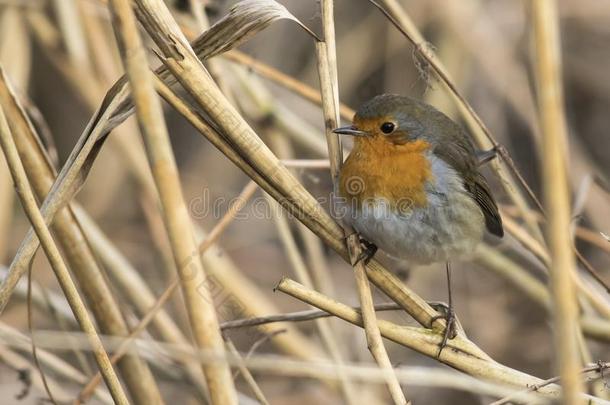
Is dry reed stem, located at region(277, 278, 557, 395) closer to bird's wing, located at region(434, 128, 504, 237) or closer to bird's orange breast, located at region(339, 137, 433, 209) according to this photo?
bird's orange breast, located at region(339, 137, 433, 209)

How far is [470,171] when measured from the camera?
109 inches

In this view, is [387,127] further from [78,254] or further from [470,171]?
[78,254]

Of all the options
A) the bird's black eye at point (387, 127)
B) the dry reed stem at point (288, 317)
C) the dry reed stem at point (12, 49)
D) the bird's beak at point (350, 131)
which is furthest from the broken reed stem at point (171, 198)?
the dry reed stem at point (12, 49)

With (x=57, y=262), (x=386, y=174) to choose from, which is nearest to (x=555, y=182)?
(x=57, y=262)

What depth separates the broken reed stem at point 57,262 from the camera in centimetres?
166

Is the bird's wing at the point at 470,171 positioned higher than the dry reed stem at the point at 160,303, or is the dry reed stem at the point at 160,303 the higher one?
the bird's wing at the point at 470,171

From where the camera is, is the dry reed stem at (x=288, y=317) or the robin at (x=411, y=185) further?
the robin at (x=411, y=185)

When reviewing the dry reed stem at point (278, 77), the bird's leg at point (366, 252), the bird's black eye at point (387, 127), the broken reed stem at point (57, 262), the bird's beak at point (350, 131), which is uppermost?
the dry reed stem at point (278, 77)

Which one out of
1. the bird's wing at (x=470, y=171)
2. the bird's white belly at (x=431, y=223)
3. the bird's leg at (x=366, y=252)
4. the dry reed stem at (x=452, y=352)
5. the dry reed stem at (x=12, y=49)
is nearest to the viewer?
the dry reed stem at (x=452, y=352)

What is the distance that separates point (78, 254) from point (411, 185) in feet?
3.41

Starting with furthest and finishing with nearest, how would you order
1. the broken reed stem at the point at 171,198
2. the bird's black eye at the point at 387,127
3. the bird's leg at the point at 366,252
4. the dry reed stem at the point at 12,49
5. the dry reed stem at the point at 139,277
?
the dry reed stem at the point at 12,49, the dry reed stem at the point at 139,277, the bird's black eye at the point at 387,127, the bird's leg at the point at 366,252, the broken reed stem at the point at 171,198

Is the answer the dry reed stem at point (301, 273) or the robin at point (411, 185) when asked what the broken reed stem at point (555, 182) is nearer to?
the robin at point (411, 185)

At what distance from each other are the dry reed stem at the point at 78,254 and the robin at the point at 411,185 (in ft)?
2.40

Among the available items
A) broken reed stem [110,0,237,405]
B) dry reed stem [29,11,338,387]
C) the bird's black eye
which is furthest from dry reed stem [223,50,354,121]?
broken reed stem [110,0,237,405]
